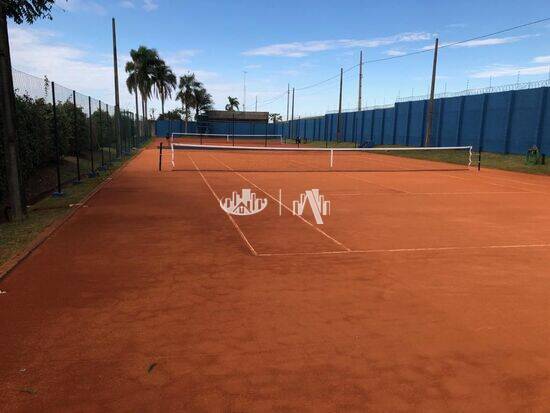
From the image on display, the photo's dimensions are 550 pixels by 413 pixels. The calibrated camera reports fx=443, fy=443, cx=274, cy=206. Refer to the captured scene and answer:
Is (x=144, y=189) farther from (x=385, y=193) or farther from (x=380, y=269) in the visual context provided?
(x=380, y=269)

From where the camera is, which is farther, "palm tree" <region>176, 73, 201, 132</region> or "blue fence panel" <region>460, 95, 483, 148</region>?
"palm tree" <region>176, 73, 201, 132</region>

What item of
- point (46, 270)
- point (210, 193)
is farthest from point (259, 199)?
point (46, 270)

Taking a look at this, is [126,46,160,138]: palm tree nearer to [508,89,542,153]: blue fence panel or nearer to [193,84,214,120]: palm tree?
[193,84,214,120]: palm tree

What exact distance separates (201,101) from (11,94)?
7498 cm

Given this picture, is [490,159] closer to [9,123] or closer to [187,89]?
[9,123]

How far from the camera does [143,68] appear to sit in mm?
57750

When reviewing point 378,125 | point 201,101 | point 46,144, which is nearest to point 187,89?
point 201,101

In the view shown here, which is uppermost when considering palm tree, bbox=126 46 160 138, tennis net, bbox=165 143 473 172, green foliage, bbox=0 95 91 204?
palm tree, bbox=126 46 160 138

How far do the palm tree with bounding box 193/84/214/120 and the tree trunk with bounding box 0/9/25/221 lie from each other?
242 ft

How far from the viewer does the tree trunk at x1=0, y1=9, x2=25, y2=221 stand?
346 inches

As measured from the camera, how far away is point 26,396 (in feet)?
11.0

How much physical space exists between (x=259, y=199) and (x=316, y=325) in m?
8.61

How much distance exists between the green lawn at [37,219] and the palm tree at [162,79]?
1898 inches
